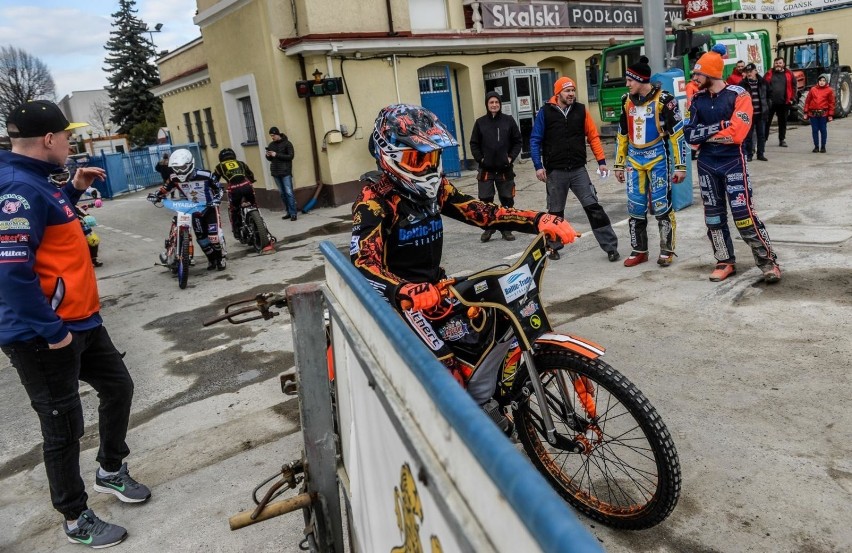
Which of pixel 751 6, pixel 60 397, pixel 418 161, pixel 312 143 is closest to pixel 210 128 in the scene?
pixel 312 143

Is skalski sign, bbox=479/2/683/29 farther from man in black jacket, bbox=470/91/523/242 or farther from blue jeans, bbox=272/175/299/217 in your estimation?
man in black jacket, bbox=470/91/523/242

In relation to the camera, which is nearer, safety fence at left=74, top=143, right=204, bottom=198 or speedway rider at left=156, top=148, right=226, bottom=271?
speedway rider at left=156, top=148, right=226, bottom=271

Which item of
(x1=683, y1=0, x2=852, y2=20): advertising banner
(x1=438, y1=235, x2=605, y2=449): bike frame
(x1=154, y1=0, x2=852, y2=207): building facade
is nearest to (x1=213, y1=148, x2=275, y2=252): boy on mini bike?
(x1=154, y1=0, x2=852, y2=207): building facade

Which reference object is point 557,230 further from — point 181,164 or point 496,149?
point 181,164

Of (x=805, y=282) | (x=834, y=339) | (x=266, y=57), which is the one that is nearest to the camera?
(x=834, y=339)

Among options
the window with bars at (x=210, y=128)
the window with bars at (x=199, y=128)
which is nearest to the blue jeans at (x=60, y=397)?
the window with bars at (x=210, y=128)

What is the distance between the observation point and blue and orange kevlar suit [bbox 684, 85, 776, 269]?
19.4 ft

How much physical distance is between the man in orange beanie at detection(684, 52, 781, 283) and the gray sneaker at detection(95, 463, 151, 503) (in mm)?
5087

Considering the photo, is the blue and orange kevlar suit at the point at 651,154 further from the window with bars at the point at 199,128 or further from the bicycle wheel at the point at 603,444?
the window with bars at the point at 199,128

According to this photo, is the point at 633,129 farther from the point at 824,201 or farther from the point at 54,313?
the point at 54,313

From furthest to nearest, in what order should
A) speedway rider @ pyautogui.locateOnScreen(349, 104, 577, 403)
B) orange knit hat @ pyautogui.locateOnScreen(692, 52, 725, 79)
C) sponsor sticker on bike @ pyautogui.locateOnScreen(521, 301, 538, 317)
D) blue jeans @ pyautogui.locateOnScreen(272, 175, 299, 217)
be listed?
blue jeans @ pyautogui.locateOnScreen(272, 175, 299, 217)
orange knit hat @ pyautogui.locateOnScreen(692, 52, 725, 79)
speedway rider @ pyautogui.locateOnScreen(349, 104, 577, 403)
sponsor sticker on bike @ pyautogui.locateOnScreen(521, 301, 538, 317)

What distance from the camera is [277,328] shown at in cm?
647

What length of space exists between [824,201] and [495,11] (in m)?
10.9

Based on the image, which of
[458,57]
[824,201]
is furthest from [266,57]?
[824,201]
